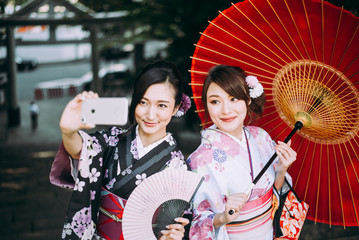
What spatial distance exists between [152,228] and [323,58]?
1.40 m

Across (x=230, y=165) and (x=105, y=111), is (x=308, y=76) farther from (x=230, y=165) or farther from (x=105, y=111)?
(x=105, y=111)

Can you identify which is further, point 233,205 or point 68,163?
point 68,163

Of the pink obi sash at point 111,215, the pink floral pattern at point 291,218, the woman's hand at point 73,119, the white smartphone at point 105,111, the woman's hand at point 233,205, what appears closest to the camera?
the white smartphone at point 105,111

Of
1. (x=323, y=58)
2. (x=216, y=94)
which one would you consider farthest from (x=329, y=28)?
(x=216, y=94)

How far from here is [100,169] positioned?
7.59 ft

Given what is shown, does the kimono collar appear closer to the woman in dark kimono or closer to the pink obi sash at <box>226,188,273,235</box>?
the woman in dark kimono

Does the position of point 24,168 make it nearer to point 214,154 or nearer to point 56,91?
point 214,154

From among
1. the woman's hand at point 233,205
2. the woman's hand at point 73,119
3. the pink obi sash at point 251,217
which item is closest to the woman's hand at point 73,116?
the woman's hand at point 73,119

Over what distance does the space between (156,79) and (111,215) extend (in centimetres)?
89

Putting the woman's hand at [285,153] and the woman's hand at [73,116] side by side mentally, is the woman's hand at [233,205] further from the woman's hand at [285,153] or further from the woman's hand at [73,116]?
the woman's hand at [73,116]

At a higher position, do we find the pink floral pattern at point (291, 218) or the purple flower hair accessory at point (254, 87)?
the purple flower hair accessory at point (254, 87)

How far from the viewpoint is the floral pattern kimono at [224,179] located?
91.7 inches

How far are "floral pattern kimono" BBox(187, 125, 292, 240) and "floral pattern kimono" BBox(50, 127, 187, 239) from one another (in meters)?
0.18

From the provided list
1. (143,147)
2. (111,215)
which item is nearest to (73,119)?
(143,147)
